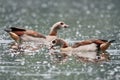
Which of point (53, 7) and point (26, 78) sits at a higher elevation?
point (53, 7)

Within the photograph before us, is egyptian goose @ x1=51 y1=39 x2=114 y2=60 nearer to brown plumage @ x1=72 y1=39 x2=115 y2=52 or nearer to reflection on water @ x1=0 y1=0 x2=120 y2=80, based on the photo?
brown plumage @ x1=72 y1=39 x2=115 y2=52

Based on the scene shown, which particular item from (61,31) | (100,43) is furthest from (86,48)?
(61,31)

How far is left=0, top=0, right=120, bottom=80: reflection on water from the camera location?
15664 millimetres

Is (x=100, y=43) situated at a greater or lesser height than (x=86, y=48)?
greater

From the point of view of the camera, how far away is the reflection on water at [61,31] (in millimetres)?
15664

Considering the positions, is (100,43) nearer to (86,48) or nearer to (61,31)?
(86,48)

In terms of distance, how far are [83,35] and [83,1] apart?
64.5 feet

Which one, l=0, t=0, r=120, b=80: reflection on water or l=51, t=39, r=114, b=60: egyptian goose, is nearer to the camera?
l=0, t=0, r=120, b=80: reflection on water

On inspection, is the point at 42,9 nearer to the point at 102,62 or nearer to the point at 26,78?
the point at 102,62

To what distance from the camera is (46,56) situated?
18172mm

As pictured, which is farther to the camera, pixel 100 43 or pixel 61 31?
pixel 61 31

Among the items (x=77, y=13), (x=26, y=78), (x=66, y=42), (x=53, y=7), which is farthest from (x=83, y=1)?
(x=26, y=78)

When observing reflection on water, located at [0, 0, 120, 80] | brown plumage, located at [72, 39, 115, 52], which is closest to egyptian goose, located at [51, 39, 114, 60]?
brown plumage, located at [72, 39, 115, 52]

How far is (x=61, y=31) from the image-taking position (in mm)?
24969
